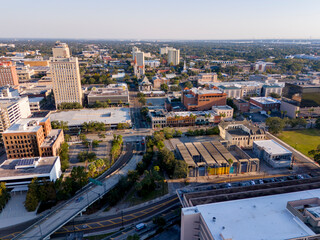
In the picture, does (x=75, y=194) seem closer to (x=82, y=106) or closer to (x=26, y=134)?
(x=26, y=134)

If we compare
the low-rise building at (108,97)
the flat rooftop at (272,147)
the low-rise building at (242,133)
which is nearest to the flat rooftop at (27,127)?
the low-rise building at (108,97)

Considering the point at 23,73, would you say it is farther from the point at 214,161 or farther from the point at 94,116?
the point at 214,161

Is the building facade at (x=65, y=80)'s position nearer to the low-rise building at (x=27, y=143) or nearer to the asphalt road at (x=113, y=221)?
the low-rise building at (x=27, y=143)

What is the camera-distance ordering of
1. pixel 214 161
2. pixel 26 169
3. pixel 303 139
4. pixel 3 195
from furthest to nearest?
1. pixel 303 139
2. pixel 214 161
3. pixel 26 169
4. pixel 3 195

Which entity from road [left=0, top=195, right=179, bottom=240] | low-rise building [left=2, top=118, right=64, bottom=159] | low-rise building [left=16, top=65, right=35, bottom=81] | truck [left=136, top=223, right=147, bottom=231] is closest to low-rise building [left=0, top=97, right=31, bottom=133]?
low-rise building [left=2, top=118, right=64, bottom=159]

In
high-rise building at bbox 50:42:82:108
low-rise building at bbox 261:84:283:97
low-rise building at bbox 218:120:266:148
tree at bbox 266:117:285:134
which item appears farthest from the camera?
low-rise building at bbox 261:84:283:97

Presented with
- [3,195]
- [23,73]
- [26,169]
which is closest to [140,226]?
[3,195]

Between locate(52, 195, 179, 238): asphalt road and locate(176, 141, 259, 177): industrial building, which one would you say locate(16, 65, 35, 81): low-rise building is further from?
locate(52, 195, 179, 238): asphalt road
